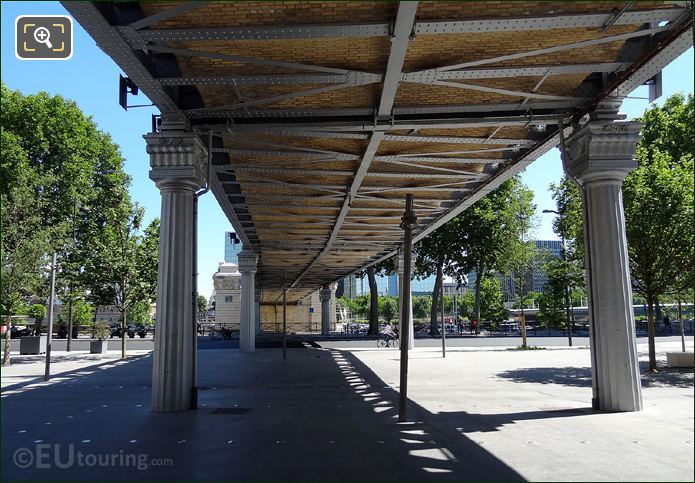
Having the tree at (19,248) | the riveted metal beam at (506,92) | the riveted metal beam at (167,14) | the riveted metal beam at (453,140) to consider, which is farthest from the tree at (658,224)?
the tree at (19,248)

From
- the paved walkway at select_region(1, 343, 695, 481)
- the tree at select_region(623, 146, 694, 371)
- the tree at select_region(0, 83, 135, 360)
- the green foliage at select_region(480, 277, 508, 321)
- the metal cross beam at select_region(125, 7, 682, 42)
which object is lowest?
the paved walkway at select_region(1, 343, 695, 481)

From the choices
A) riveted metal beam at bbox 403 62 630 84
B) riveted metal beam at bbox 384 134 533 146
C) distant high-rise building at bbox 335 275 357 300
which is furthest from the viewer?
distant high-rise building at bbox 335 275 357 300

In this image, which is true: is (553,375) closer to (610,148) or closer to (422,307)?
(610,148)

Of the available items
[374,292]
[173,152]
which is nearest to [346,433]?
[173,152]

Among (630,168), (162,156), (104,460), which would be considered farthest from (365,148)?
(104,460)

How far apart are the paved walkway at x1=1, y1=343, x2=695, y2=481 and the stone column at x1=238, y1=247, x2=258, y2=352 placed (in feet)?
38.6

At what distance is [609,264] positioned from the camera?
9.06 meters

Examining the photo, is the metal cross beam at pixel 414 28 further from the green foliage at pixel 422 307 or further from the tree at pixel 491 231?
the green foliage at pixel 422 307

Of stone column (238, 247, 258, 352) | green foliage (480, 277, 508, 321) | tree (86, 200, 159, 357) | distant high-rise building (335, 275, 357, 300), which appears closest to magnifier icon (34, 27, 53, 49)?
tree (86, 200, 159, 357)

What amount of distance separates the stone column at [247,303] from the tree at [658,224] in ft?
55.2

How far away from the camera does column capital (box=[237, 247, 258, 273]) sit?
85.3ft

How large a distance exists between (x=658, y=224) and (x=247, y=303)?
59.3ft

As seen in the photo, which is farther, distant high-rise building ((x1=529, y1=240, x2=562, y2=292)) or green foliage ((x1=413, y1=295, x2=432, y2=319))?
green foliage ((x1=413, y1=295, x2=432, y2=319))

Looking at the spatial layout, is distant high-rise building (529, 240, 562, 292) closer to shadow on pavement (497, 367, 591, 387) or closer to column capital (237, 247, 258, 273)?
shadow on pavement (497, 367, 591, 387)
